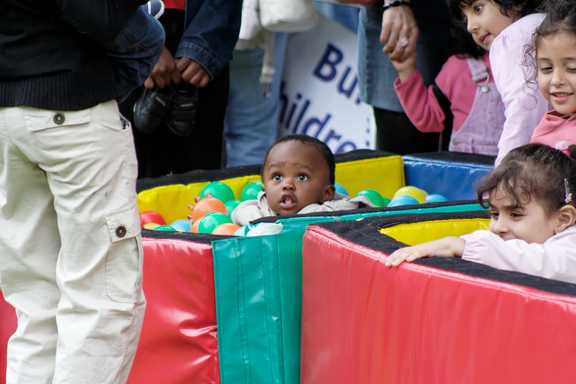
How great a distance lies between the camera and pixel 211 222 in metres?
4.86

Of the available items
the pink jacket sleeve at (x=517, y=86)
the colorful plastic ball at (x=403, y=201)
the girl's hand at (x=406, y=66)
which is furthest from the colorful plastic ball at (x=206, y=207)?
the pink jacket sleeve at (x=517, y=86)

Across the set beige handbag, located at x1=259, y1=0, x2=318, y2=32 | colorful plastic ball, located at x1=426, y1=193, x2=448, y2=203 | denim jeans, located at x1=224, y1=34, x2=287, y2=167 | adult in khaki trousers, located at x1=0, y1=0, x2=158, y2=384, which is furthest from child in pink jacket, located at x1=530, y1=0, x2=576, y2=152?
denim jeans, located at x1=224, y1=34, x2=287, y2=167

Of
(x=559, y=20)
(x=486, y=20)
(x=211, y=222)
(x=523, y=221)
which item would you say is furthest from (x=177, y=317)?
(x=486, y=20)

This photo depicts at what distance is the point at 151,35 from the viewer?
344cm

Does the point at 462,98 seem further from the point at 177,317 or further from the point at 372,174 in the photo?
the point at 177,317

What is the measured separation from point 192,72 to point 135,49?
6.18 ft

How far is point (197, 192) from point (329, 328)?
1937mm

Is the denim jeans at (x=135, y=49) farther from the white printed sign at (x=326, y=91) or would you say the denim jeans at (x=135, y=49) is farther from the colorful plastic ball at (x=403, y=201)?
the white printed sign at (x=326, y=91)

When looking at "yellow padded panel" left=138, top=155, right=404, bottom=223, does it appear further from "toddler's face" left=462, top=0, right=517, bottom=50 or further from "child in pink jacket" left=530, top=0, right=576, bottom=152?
"child in pink jacket" left=530, top=0, right=576, bottom=152

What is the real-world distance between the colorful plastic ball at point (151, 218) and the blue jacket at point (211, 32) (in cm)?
68

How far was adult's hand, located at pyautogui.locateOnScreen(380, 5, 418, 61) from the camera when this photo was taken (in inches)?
205

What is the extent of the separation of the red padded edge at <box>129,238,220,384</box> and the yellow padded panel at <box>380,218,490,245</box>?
58cm

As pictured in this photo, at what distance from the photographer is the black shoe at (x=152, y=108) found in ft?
17.5

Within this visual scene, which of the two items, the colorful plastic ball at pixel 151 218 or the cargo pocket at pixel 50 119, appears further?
the colorful plastic ball at pixel 151 218
